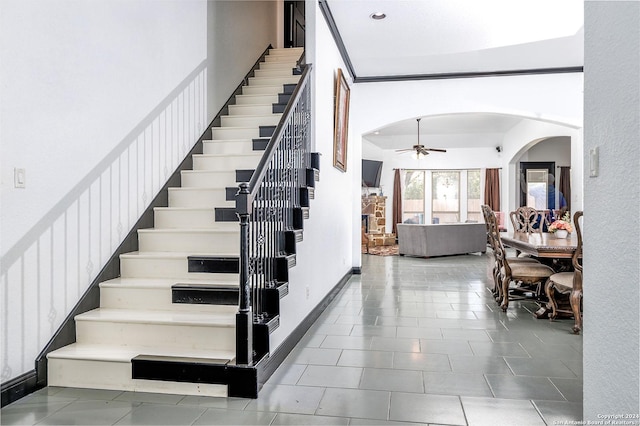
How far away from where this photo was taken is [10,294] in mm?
2453

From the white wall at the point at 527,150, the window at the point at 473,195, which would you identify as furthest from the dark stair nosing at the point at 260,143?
the window at the point at 473,195

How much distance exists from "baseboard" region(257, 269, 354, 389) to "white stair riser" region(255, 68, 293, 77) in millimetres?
3297

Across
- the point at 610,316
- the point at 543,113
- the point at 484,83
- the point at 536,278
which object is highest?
the point at 484,83

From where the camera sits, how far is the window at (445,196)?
1423cm

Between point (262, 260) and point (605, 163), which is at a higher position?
point (605, 163)

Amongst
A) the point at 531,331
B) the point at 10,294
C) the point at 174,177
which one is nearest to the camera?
the point at 10,294

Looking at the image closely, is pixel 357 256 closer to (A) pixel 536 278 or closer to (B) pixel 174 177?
(A) pixel 536 278

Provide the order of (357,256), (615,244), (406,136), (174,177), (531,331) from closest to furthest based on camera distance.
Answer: (615,244) < (531,331) < (174,177) < (357,256) < (406,136)

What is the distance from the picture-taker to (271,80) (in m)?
6.23

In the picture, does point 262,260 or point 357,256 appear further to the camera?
point 357,256

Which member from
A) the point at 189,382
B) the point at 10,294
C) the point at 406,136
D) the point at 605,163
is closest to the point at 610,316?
the point at 605,163

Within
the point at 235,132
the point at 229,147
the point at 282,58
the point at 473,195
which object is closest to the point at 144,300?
the point at 229,147

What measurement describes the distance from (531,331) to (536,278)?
0.79 m

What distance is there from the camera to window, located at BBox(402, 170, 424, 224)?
47.4 feet
